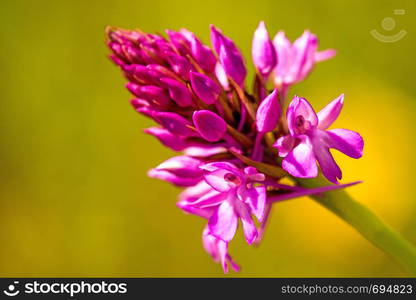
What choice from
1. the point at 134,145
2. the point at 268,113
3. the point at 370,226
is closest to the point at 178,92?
the point at 268,113

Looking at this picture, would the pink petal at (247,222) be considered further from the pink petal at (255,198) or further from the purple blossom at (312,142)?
the purple blossom at (312,142)

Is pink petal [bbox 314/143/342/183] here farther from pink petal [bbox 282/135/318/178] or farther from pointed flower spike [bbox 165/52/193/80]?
pointed flower spike [bbox 165/52/193/80]

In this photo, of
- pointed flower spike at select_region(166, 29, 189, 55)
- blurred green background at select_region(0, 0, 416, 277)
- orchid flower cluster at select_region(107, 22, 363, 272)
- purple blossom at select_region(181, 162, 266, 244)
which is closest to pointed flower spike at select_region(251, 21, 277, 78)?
orchid flower cluster at select_region(107, 22, 363, 272)

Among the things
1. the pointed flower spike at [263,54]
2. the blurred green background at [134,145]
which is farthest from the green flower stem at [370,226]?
the blurred green background at [134,145]

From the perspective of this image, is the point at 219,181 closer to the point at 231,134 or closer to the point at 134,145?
the point at 231,134

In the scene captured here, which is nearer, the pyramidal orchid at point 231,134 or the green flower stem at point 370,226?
the pyramidal orchid at point 231,134

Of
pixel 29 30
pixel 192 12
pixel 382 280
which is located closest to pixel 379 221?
pixel 382 280
